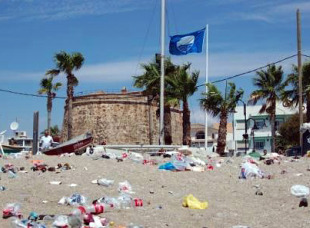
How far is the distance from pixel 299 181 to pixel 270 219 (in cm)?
296

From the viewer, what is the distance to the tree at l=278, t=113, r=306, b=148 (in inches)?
2021

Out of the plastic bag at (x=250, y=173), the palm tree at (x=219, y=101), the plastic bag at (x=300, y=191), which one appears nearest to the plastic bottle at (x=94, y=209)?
the plastic bag at (x=300, y=191)

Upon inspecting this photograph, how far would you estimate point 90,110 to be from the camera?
180 ft

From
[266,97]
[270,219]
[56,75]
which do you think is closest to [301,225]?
[270,219]

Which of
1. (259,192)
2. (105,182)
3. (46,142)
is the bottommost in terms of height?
(259,192)

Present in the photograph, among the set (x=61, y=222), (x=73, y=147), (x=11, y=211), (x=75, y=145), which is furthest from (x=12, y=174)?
(x=75, y=145)

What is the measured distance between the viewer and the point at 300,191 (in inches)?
363

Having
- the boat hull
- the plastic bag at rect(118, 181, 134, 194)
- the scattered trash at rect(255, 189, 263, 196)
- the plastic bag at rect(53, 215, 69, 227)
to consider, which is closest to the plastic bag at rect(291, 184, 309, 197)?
the scattered trash at rect(255, 189, 263, 196)

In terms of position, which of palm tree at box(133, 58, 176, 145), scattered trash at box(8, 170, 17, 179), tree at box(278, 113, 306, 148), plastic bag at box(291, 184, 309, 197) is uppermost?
palm tree at box(133, 58, 176, 145)

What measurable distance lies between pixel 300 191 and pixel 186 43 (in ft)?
71.2

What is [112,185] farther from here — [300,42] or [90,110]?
[90,110]

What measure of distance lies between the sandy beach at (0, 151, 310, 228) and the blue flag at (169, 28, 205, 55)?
17.7m

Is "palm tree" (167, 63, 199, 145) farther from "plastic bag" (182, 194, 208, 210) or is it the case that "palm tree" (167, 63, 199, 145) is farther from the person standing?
"plastic bag" (182, 194, 208, 210)

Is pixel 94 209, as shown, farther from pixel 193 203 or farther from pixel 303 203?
pixel 303 203
